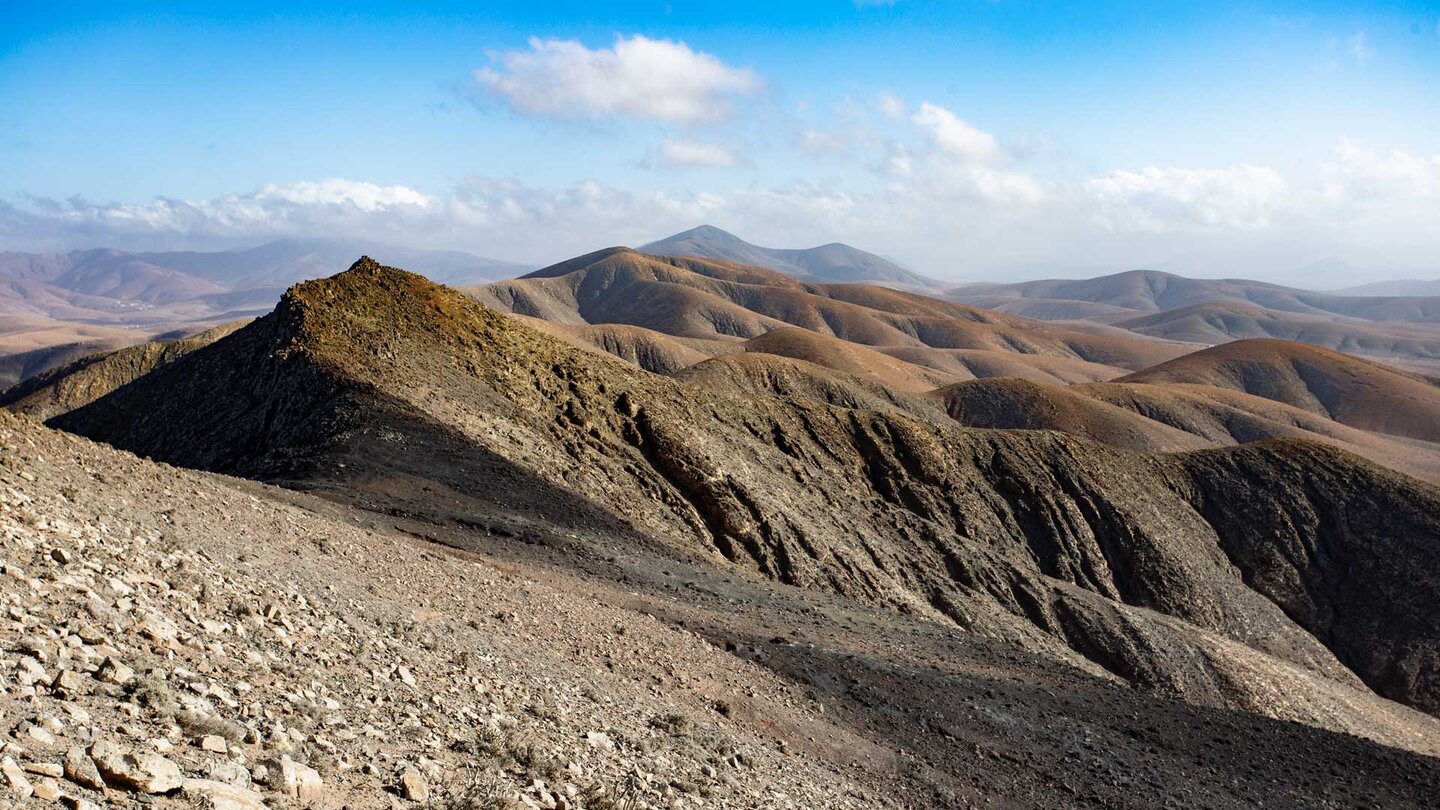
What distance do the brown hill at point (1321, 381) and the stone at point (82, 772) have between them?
136 meters

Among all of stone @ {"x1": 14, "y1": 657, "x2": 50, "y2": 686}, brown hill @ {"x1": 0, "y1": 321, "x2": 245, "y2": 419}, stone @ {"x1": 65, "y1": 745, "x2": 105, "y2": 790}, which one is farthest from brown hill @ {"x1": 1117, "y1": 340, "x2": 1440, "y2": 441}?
stone @ {"x1": 65, "y1": 745, "x2": 105, "y2": 790}

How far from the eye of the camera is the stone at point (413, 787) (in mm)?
6539

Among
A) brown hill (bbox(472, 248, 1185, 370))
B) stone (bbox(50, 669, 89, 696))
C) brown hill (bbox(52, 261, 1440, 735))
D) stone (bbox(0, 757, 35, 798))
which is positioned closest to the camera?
stone (bbox(0, 757, 35, 798))

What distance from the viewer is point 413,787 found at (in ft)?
21.6

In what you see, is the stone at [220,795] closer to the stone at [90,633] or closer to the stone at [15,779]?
the stone at [15,779]

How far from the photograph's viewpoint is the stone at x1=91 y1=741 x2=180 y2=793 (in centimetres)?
516

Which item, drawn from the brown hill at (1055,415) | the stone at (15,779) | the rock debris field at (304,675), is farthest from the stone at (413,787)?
the brown hill at (1055,415)

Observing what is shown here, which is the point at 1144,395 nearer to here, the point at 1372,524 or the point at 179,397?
the point at 1372,524

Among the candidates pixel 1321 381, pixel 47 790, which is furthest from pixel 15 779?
pixel 1321 381

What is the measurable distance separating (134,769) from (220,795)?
19.8 inches

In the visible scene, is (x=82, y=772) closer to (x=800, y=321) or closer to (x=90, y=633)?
(x=90, y=633)

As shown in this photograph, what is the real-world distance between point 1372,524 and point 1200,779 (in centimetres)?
4327

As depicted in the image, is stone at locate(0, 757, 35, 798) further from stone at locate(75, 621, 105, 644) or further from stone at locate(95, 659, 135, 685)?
stone at locate(75, 621, 105, 644)

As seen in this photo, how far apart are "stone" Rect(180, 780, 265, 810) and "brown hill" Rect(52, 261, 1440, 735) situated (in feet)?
50.3
